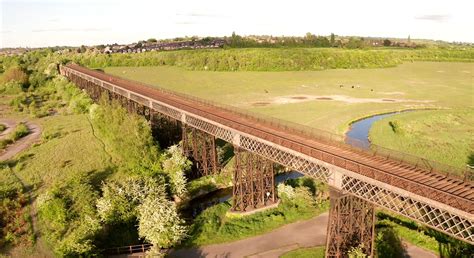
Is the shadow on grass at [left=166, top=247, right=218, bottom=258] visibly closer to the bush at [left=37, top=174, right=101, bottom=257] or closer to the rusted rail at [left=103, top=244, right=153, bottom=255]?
the rusted rail at [left=103, top=244, right=153, bottom=255]

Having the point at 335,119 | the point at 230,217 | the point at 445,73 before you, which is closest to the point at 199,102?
the point at 230,217

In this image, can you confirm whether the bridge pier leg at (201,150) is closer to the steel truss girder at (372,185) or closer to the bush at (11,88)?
the steel truss girder at (372,185)

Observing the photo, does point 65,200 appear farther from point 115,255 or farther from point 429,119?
point 429,119

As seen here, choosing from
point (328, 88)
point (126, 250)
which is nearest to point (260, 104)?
point (328, 88)

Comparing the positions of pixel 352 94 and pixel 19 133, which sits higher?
pixel 352 94

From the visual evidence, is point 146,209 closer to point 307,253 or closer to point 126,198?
point 126,198
